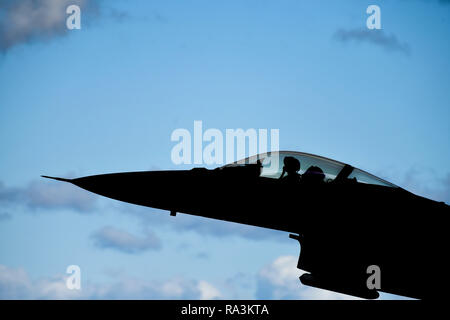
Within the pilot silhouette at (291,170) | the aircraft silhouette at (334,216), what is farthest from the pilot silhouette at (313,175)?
the pilot silhouette at (291,170)

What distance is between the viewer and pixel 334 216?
11203mm

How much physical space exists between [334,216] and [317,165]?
1.15 metres

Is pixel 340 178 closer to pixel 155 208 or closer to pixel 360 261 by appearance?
pixel 360 261

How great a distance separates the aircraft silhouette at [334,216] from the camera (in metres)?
11.2

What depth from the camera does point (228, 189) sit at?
11.4m

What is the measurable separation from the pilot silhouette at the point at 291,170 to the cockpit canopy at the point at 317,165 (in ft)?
0.22

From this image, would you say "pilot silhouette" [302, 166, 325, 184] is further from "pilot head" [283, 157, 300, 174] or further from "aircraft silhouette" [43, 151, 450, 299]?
"pilot head" [283, 157, 300, 174]

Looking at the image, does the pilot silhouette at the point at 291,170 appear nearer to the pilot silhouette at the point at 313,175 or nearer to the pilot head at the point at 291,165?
the pilot head at the point at 291,165

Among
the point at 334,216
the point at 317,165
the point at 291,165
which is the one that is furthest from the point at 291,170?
the point at 334,216
